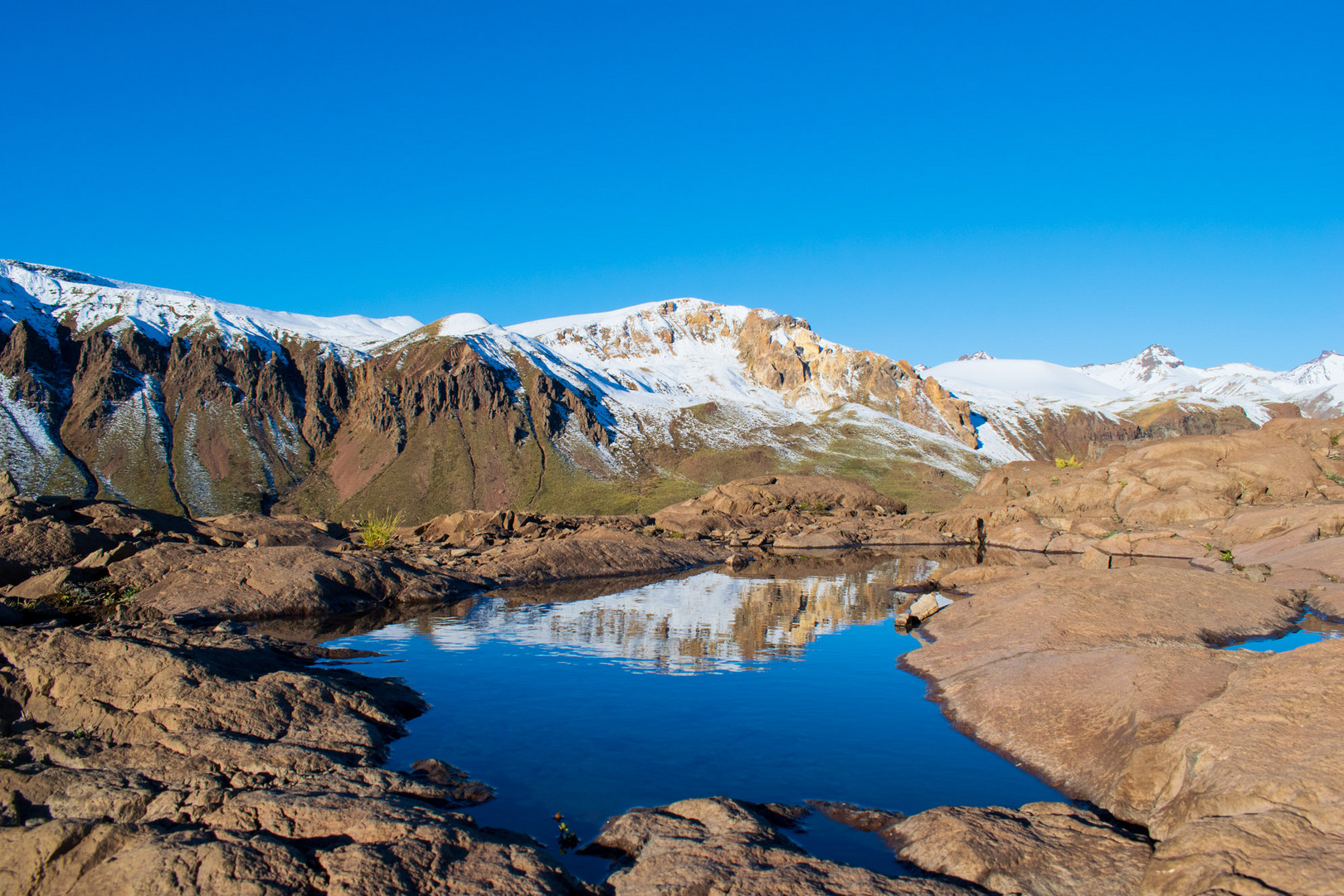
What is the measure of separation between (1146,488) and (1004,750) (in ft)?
171

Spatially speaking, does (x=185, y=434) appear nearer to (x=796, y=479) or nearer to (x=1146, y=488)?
(x=796, y=479)

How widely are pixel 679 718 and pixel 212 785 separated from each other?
8.67m

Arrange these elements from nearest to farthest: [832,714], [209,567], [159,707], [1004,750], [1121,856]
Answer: [1121,856] < [159,707] < [1004,750] < [832,714] < [209,567]

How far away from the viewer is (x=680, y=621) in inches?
1164

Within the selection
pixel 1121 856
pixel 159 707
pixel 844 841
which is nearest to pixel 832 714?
pixel 844 841

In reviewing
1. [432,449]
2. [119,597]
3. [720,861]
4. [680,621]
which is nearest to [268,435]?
[432,449]

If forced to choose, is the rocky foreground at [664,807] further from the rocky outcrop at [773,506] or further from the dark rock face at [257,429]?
the dark rock face at [257,429]

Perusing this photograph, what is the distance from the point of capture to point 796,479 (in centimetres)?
9706

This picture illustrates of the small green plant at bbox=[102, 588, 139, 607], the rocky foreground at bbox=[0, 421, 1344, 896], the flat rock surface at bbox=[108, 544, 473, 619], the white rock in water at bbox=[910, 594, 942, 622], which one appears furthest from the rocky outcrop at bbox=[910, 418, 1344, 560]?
the small green plant at bbox=[102, 588, 139, 607]

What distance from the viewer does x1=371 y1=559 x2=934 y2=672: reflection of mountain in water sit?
→ 23969mm

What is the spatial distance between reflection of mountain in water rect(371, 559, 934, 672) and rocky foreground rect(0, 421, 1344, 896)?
4542 millimetres

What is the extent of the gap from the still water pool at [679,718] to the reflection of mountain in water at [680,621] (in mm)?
159

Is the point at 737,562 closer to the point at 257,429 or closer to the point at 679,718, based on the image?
the point at 679,718

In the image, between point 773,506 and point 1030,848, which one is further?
point 773,506
